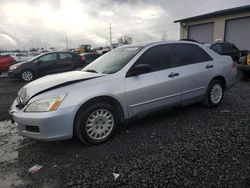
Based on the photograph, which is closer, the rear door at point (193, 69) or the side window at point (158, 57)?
the side window at point (158, 57)

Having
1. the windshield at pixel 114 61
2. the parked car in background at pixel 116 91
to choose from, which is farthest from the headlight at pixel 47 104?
the windshield at pixel 114 61

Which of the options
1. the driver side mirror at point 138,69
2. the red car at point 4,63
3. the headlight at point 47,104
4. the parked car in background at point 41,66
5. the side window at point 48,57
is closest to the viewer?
the headlight at point 47,104

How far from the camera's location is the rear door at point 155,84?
143 inches

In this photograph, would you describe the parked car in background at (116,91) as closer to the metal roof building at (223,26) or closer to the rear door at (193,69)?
the rear door at (193,69)

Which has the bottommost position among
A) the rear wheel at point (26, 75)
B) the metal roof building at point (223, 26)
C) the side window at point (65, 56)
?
the rear wheel at point (26, 75)

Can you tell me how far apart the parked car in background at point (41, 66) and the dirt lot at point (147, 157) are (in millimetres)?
7011

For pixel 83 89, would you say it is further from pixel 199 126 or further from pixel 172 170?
pixel 199 126

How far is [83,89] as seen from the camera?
3.22 metres

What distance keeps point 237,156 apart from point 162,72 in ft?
6.01

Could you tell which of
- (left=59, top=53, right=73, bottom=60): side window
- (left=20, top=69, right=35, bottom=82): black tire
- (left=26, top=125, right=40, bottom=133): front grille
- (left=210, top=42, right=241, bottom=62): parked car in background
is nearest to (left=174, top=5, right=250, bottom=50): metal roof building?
(left=210, top=42, right=241, bottom=62): parked car in background

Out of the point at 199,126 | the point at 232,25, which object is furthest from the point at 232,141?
the point at 232,25

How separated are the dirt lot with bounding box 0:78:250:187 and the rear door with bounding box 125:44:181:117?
48 centimetres

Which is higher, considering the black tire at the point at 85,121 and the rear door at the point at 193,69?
the rear door at the point at 193,69

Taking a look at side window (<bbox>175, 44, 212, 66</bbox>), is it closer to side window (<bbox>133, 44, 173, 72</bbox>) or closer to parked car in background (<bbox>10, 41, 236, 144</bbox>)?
parked car in background (<bbox>10, 41, 236, 144</bbox>)
